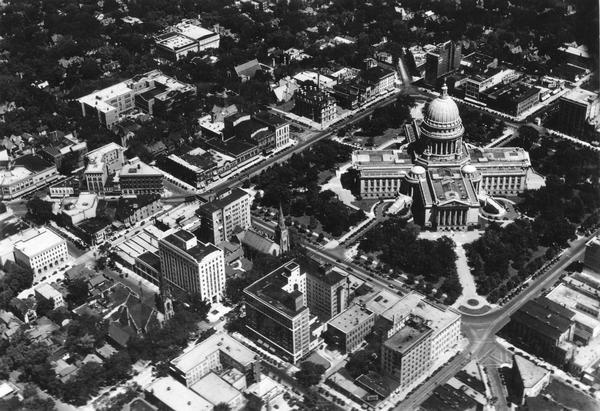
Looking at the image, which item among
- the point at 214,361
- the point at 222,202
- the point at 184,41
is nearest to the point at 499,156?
the point at 222,202

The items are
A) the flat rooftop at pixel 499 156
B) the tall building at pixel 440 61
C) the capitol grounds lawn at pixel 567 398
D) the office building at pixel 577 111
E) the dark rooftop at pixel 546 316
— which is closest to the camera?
the capitol grounds lawn at pixel 567 398

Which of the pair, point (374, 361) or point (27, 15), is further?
point (27, 15)

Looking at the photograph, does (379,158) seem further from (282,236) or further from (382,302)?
(382,302)

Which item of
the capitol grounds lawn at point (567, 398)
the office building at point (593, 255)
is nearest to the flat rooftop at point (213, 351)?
the capitol grounds lawn at point (567, 398)

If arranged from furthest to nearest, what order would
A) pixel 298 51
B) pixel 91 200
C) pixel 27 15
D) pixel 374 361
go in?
pixel 27 15
pixel 298 51
pixel 91 200
pixel 374 361

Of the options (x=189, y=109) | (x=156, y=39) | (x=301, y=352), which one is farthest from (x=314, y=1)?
(x=301, y=352)

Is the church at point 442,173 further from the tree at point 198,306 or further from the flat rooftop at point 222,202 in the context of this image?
the tree at point 198,306

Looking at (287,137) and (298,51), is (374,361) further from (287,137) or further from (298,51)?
(298,51)
